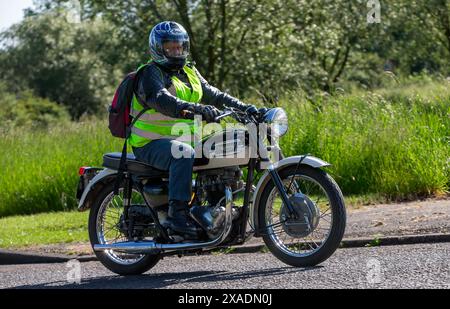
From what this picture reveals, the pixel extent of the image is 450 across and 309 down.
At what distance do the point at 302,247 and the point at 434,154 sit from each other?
600 cm

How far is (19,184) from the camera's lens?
16781 millimetres

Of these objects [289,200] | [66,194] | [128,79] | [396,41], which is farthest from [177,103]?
[396,41]

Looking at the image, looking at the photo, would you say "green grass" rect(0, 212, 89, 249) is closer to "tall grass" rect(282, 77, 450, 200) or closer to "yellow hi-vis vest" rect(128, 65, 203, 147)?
"tall grass" rect(282, 77, 450, 200)

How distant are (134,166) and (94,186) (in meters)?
0.52

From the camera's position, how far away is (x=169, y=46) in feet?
26.3

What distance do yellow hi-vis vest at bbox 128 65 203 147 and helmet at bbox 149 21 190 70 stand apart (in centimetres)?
16

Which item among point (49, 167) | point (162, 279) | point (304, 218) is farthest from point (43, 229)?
point (304, 218)

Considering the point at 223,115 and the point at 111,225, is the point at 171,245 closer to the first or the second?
the point at 111,225

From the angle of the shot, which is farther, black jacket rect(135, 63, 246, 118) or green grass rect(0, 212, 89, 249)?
green grass rect(0, 212, 89, 249)

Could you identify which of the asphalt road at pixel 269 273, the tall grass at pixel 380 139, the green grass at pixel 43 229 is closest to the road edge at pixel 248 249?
the asphalt road at pixel 269 273

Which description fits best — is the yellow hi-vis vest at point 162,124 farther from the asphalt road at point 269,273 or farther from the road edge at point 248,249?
the road edge at point 248,249

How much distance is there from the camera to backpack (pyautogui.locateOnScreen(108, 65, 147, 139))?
8.12 meters

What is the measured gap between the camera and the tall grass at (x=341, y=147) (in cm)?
1327

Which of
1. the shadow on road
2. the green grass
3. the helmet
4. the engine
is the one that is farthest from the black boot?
the green grass
